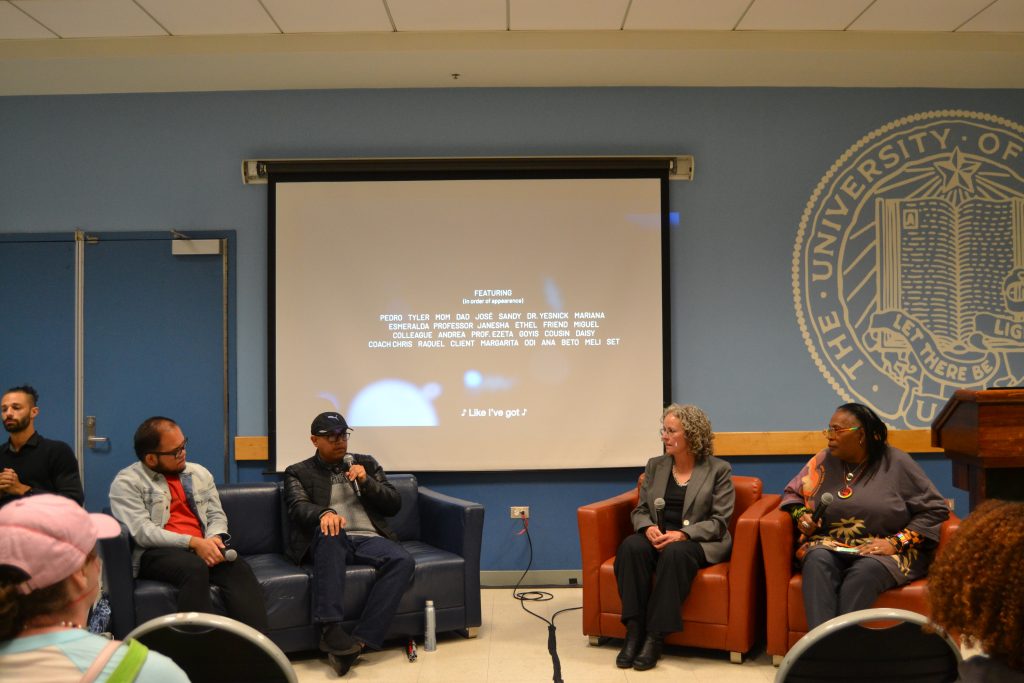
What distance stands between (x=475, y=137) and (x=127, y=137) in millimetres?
2039

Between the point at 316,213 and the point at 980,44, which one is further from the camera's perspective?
the point at 316,213

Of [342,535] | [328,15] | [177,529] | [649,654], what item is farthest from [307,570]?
[328,15]

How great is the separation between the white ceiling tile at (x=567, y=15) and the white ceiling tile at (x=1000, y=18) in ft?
5.90

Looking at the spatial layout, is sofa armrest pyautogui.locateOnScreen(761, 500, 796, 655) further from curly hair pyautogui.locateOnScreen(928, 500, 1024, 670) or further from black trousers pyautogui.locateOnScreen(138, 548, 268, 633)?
curly hair pyautogui.locateOnScreen(928, 500, 1024, 670)

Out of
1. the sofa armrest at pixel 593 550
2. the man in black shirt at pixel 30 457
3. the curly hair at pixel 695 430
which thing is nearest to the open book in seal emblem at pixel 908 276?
the curly hair at pixel 695 430

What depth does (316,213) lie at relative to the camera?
17.2 ft

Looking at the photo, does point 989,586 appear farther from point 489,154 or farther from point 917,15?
point 489,154

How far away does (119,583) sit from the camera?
146 inches

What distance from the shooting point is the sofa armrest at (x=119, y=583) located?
3691 mm

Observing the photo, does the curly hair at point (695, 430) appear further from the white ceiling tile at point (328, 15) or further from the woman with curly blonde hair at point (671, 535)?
the white ceiling tile at point (328, 15)

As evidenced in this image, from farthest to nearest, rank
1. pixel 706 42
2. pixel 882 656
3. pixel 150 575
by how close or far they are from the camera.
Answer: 1. pixel 706 42
2. pixel 150 575
3. pixel 882 656

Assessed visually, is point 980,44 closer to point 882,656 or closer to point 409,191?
point 409,191

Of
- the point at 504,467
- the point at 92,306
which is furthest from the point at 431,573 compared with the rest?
the point at 92,306

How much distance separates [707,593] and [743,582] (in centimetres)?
16
